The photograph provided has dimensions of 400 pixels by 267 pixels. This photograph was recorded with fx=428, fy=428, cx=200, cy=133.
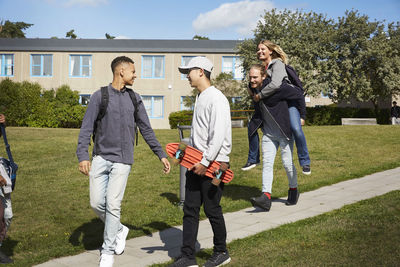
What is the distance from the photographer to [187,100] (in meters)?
33.3

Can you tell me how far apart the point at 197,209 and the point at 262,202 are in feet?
7.78

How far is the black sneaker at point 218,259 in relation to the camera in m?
4.09

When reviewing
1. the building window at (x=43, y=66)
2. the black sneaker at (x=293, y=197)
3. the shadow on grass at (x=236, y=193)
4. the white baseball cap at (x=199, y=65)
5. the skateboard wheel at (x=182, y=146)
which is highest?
the building window at (x=43, y=66)

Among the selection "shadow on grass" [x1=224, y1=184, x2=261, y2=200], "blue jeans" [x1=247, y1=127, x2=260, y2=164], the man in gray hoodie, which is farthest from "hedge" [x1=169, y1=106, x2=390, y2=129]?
the man in gray hoodie

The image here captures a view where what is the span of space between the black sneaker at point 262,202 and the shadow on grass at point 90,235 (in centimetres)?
161

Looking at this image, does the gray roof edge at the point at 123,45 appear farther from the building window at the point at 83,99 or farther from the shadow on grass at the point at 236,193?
the shadow on grass at the point at 236,193

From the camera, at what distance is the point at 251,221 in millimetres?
5910

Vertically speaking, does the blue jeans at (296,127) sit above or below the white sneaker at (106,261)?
above

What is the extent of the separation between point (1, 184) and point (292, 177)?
4.16 metres

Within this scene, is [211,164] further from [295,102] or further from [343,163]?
[343,163]

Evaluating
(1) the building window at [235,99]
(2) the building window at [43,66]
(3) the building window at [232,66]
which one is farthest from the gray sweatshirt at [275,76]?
(2) the building window at [43,66]

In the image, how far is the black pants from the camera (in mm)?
4039

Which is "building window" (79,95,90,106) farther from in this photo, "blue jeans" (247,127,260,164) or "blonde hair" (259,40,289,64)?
"blonde hair" (259,40,289,64)

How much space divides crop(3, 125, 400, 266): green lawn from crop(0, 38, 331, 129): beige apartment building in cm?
1911
